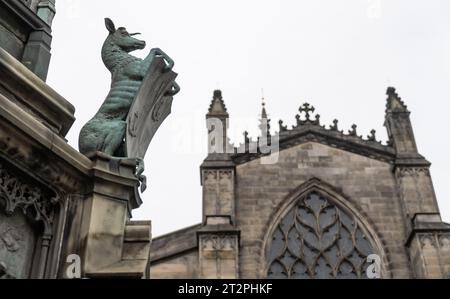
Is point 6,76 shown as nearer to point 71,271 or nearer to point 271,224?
point 71,271

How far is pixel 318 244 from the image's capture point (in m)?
16.6

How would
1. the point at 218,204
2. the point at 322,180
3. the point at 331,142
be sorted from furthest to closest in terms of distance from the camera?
the point at 331,142, the point at 322,180, the point at 218,204

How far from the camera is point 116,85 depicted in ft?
11.7

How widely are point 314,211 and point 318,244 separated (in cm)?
101

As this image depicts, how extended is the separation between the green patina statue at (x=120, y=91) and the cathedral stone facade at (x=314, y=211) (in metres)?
11.6

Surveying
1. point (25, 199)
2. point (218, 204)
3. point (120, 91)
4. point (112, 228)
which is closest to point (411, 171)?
point (218, 204)

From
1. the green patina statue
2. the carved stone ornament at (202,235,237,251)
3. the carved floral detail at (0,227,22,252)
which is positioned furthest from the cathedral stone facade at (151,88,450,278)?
the carved floral detail at (0,227,22,252)

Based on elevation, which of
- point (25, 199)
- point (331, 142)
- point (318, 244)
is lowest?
point (25, 199)

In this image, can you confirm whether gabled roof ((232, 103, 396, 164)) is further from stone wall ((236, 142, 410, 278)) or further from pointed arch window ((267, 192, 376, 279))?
pointed arch window ((267, 192, 376, 279))

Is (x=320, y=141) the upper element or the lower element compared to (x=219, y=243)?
upper

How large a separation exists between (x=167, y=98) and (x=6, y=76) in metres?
1.10

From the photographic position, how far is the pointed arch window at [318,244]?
16.2 m

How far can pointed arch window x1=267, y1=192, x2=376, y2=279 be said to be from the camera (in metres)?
16.2

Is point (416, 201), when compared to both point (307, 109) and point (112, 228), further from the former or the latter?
point (112, 228)
